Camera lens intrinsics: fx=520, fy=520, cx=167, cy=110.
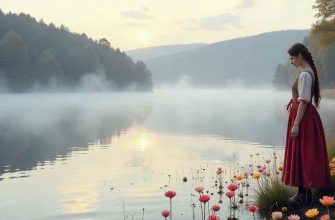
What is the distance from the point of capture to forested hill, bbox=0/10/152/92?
108 m

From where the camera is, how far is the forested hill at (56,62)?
108 meters

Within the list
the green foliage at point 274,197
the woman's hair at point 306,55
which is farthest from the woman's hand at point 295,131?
the green foliage at point 274,197

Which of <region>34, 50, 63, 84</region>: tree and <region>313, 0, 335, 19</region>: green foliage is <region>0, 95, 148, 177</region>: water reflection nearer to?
<region>313, 0, 335, 19</region>: green foliage

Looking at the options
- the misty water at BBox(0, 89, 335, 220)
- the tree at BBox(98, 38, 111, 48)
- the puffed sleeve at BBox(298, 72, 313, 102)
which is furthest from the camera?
the tree at BBox(98, 38, 111, 48)

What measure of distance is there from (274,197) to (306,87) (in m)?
2.26

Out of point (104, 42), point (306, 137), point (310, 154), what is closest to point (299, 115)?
point (306, 137)

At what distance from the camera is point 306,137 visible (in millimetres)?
9102

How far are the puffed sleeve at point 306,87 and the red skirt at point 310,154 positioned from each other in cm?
20

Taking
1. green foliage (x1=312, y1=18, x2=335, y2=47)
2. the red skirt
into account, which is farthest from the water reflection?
green foliage (x1=312, y1=18, x2=335, y2=47)

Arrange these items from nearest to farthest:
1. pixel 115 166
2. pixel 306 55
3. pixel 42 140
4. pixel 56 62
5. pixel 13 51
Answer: pixel 306 55, pixel 115 166, pixel 42 140, pixel 13 51, pixel 56 62

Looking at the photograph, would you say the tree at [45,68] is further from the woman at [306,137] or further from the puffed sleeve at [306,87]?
the puffed sleeve at [306,87]

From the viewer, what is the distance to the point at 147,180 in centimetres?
1534

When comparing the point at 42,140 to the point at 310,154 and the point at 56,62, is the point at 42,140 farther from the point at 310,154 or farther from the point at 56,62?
the point at 56,62

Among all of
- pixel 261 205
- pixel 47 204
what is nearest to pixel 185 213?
pixel 261 205
